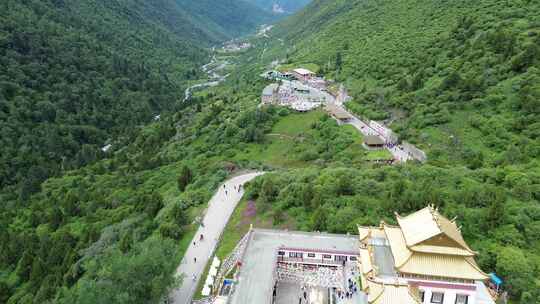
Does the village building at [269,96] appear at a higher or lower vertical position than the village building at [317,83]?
lower

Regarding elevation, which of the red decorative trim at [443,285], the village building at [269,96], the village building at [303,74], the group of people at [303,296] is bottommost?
the group of people at [303,296]

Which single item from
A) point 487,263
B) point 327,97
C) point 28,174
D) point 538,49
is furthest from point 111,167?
point 538,49

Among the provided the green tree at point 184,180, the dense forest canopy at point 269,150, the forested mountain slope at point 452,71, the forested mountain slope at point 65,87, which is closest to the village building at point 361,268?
the dense forest canopy at point 269,150

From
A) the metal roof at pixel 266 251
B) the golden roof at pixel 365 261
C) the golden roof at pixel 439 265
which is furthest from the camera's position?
the metal roof at pixel 266 251

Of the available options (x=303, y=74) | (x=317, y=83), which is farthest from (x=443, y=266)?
(x=303, y=74)

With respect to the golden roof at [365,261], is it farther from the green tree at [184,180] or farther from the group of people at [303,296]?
the green tree at [184,180]

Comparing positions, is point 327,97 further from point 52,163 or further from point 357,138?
point 52,163
